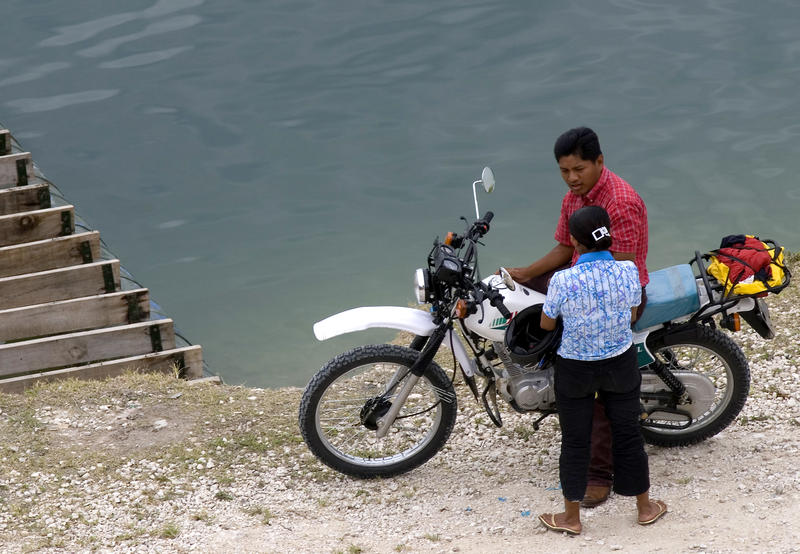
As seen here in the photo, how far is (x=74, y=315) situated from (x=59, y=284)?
492 mm

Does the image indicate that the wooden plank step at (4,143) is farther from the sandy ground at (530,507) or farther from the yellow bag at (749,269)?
the yellow bag at (749,269)

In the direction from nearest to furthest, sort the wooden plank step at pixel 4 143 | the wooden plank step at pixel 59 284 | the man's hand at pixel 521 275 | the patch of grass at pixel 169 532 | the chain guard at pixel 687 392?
the patch of grass at pixel 169 532
the man's hand at pixel 521 275
the chain guard at pixel 687 392
the wooden plank step at pixel 59 284
the wooden plank step at pixel 4 143

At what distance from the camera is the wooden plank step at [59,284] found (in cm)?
865

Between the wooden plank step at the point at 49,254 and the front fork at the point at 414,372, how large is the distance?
504 centimetres

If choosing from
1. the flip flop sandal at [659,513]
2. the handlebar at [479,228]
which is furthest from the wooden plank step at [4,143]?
the flip flop sandal at [659,513]

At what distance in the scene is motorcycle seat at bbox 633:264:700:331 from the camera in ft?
16.3

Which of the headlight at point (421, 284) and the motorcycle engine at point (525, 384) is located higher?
the headlight at point (421, 284)

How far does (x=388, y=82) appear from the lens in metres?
15.5

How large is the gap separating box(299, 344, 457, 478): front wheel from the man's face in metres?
1.34

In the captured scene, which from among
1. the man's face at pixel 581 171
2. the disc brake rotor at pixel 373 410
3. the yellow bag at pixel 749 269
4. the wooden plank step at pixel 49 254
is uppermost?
the man's face at pixel 581 171

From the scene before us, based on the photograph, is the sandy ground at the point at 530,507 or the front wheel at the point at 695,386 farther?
the front wheel at the point at 695,386

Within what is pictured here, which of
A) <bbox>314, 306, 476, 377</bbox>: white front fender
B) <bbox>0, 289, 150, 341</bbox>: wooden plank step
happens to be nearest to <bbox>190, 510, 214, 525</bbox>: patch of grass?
<bbox>314, 306, 476, 377</bbox>: white front fender

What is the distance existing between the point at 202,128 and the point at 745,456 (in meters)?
11.7

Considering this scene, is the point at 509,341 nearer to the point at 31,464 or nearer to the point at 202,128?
the point at 31,464
